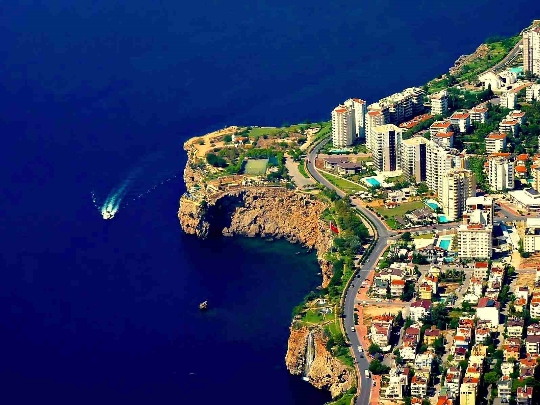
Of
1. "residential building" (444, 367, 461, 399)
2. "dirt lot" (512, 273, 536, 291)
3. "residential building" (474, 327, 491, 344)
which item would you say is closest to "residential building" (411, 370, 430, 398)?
"residential building" (444, 367, 461, 399)

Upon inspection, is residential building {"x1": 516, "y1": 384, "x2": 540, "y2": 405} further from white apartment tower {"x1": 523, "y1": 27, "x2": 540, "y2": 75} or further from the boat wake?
white apartment tower {"x1": 523, "y1": 27, "x2": 540, "y2": 75}

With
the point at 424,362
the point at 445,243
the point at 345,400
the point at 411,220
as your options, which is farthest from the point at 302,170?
the point at 345,400

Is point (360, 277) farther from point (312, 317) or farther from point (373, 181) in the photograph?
point (373, 181)

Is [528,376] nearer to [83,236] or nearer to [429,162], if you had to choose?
[429,162]

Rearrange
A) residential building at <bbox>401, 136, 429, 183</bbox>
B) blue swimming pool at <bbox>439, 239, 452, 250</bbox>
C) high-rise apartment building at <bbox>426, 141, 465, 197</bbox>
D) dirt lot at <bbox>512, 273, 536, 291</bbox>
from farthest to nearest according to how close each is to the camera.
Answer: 1. residential building at <bbox>401, 136, 429, 183</bbox>
2. high-rise apartment building at <bbox>426, 141, 465, 197</bbox>
3. blue swimming pool at <bbox>439, 239, 452, 250</bbox>
4. dirt lot at <bbox>512, 273, 536, 291</bbox>

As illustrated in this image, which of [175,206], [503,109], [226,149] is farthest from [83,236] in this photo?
[503,109]

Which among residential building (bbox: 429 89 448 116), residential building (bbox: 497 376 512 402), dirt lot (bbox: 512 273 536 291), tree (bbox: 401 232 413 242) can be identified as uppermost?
residential building (bbox: 429 89 448 116)

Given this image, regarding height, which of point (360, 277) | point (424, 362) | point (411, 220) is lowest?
point (424, 362)
